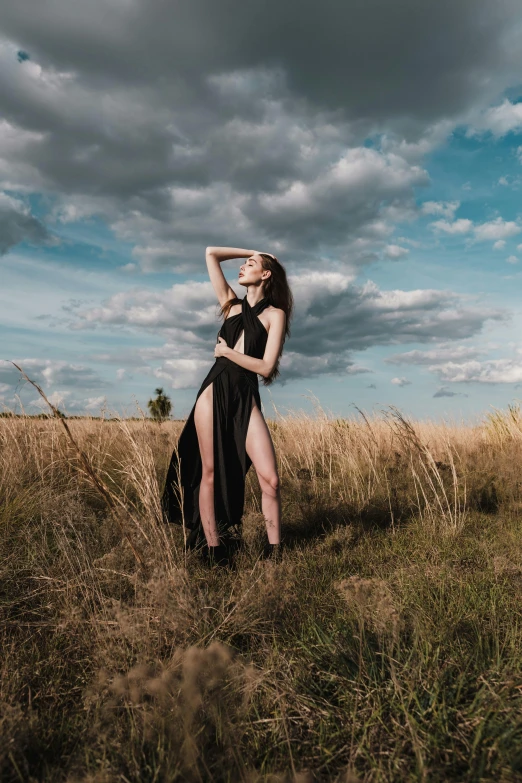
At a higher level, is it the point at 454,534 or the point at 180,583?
the point at 180,583

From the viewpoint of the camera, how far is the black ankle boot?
3713mm

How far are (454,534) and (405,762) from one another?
119 inches

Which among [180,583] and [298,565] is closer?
[180,583]

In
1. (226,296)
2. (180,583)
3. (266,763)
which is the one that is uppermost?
(226,296)

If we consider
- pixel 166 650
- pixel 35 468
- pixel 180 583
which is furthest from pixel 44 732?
pixel 35 468

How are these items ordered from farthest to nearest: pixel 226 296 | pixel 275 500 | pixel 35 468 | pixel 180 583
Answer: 1. pixel 35 468
2. pixel 226 296
3. pixel 275 500
4. pixel 180 583

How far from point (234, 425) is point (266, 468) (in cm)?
40

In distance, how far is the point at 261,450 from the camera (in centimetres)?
374

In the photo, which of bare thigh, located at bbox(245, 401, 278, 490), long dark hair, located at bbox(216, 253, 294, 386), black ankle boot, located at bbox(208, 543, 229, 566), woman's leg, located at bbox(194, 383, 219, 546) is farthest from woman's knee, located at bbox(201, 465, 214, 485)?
long dark hair, located at bbox(216, 253, 294, 386)

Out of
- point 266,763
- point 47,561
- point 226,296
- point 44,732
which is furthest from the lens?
point 226,296

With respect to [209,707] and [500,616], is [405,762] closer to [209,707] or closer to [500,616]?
[209,707]

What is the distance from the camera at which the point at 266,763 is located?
68.2 inches

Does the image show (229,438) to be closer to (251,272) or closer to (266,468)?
(266,468)

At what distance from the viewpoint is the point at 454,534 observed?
441 centimetres
